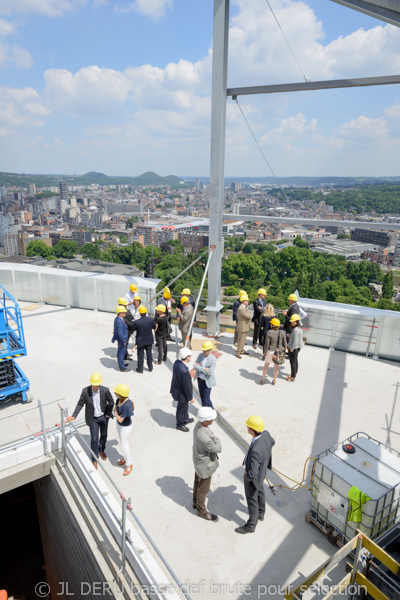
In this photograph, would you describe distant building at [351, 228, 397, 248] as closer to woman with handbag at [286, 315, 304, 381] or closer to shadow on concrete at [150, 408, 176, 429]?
woman with handbag at [286, 315, 304, 381]

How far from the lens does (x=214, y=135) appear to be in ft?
30.7

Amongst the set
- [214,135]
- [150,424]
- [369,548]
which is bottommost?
[150,424]

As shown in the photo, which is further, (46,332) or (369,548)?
(46,332)

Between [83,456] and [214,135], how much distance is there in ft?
25.6

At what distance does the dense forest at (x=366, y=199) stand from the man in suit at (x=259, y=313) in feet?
74.7

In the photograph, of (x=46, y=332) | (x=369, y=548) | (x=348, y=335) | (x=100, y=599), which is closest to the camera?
(x=369, y=548)

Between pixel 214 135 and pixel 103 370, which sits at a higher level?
pixel 214 135

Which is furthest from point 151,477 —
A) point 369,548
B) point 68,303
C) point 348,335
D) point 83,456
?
point 68,303

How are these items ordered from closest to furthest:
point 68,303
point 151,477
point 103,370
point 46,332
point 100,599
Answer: point 100,599
point 151,477
point 103,370
point 46,332
point 68,303

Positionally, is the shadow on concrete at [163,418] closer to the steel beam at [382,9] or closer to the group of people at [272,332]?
the group of people at [272,332]

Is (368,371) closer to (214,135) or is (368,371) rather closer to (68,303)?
(214,135)

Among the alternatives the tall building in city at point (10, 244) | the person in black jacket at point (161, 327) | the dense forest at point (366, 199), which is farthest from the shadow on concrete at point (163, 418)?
the tall building in city at point (10, 244)

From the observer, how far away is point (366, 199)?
3819 cm

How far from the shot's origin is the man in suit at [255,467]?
4375mm
